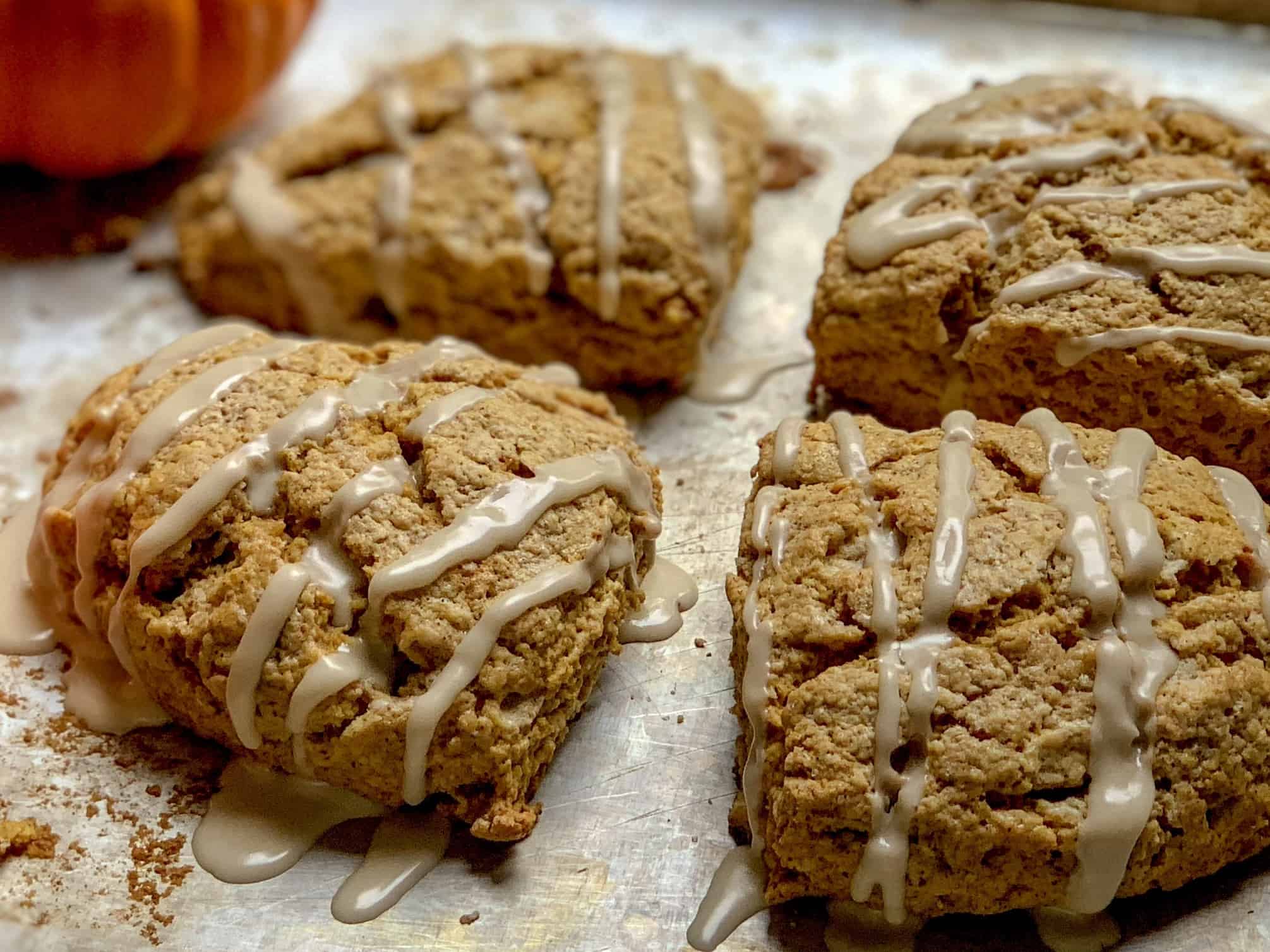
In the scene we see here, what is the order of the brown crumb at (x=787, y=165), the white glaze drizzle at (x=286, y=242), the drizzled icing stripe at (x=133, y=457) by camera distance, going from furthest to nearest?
the brown crumb at (x=787, y=165)
the white glaze drizzle at (x=286, y=242)
the drizzled icing stripe at (x=133, y=457)

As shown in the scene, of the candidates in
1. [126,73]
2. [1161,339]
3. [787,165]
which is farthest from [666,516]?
[126,73]

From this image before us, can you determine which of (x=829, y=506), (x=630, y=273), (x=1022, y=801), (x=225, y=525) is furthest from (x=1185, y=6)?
(x=225, y=525)

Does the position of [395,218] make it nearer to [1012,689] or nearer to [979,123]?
[979,123]

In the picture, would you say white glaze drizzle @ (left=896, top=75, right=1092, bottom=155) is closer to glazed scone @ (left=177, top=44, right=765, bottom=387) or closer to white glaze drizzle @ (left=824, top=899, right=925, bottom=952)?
glazed scone @ (left=177, top=44, right=765, bottom=387)

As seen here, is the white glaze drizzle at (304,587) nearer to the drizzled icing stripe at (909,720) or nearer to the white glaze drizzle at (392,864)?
the white glaze drizzle at (392,864)

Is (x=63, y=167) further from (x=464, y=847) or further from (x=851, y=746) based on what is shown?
(x=851, y=746)

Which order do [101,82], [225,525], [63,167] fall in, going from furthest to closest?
[63,167] → [101,82] → [225,525]

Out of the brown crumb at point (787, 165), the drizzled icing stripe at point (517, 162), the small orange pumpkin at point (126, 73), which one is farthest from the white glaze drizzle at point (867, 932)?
the small orange pumpkin at point (126, 73)

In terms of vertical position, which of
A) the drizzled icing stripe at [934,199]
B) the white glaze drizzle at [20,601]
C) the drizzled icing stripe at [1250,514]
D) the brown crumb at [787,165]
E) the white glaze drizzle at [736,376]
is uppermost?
the drizzled icing stripe at [934,199]
